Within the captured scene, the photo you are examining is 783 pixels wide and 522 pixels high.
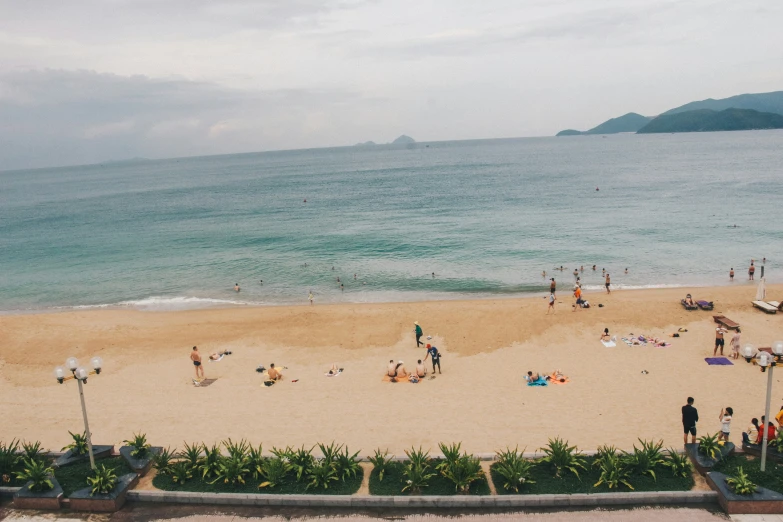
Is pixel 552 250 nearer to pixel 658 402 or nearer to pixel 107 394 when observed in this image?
pixel 658 402

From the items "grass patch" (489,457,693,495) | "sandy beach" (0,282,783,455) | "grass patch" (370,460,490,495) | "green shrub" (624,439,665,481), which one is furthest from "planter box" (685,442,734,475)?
"grass patch" (370,460,490,495)

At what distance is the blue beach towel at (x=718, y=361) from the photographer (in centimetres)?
1828

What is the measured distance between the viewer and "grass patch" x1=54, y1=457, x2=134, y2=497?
11.3 metres

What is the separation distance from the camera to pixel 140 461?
11938 mm

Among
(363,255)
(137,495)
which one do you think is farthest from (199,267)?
(137,495)

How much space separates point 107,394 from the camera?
59.8 ft

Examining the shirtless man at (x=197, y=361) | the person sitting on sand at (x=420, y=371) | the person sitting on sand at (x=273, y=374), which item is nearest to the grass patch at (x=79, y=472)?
the shirtless man at (x=197, y=361)

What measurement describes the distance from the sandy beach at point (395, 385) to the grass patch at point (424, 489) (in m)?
2.26

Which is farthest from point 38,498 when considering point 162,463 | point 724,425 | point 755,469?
point 724,425

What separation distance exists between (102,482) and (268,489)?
11.6 feet

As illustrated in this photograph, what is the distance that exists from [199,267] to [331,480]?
34007 millimetres

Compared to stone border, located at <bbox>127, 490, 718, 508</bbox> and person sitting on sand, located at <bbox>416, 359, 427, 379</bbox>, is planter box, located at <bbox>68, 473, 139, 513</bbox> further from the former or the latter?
person sitting on sand, located at <bbox>416, 359, 427, 379</bbox>

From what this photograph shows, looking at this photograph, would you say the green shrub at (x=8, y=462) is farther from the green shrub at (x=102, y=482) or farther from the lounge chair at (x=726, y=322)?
the lounge chair at (x=726, y=322)

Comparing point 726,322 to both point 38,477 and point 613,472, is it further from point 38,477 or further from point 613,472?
point 38,477
